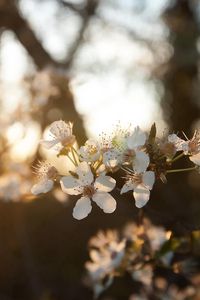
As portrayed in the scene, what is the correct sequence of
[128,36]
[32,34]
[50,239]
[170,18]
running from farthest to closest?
[50,239], [170,18], [128,36], [32,34]

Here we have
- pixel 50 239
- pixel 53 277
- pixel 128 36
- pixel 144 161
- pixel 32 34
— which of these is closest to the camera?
pixel 144 161

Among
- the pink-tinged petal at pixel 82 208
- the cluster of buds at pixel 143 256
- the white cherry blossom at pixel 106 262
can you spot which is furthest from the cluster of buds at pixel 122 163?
the white cherry blossom at pixel 106 262

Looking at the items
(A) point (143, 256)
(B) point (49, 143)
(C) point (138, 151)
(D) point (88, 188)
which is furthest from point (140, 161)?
(A) point (143, 256)

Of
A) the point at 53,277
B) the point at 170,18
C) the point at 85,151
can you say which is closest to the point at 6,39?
the point at 170,18

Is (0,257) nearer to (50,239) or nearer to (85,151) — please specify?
(50,239)

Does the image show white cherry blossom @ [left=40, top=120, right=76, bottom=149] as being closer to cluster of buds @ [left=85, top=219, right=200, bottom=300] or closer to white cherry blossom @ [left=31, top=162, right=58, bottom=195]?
white cherry blossom @ [left=31, top=162, right=58, bottom=195]

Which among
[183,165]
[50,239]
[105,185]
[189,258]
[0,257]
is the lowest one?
[50,239]

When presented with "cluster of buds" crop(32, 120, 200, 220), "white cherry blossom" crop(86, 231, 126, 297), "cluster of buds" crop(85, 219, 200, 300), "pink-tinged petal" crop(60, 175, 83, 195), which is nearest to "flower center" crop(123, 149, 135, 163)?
"cluster of buds" crop(32, 120, 200, 220)
